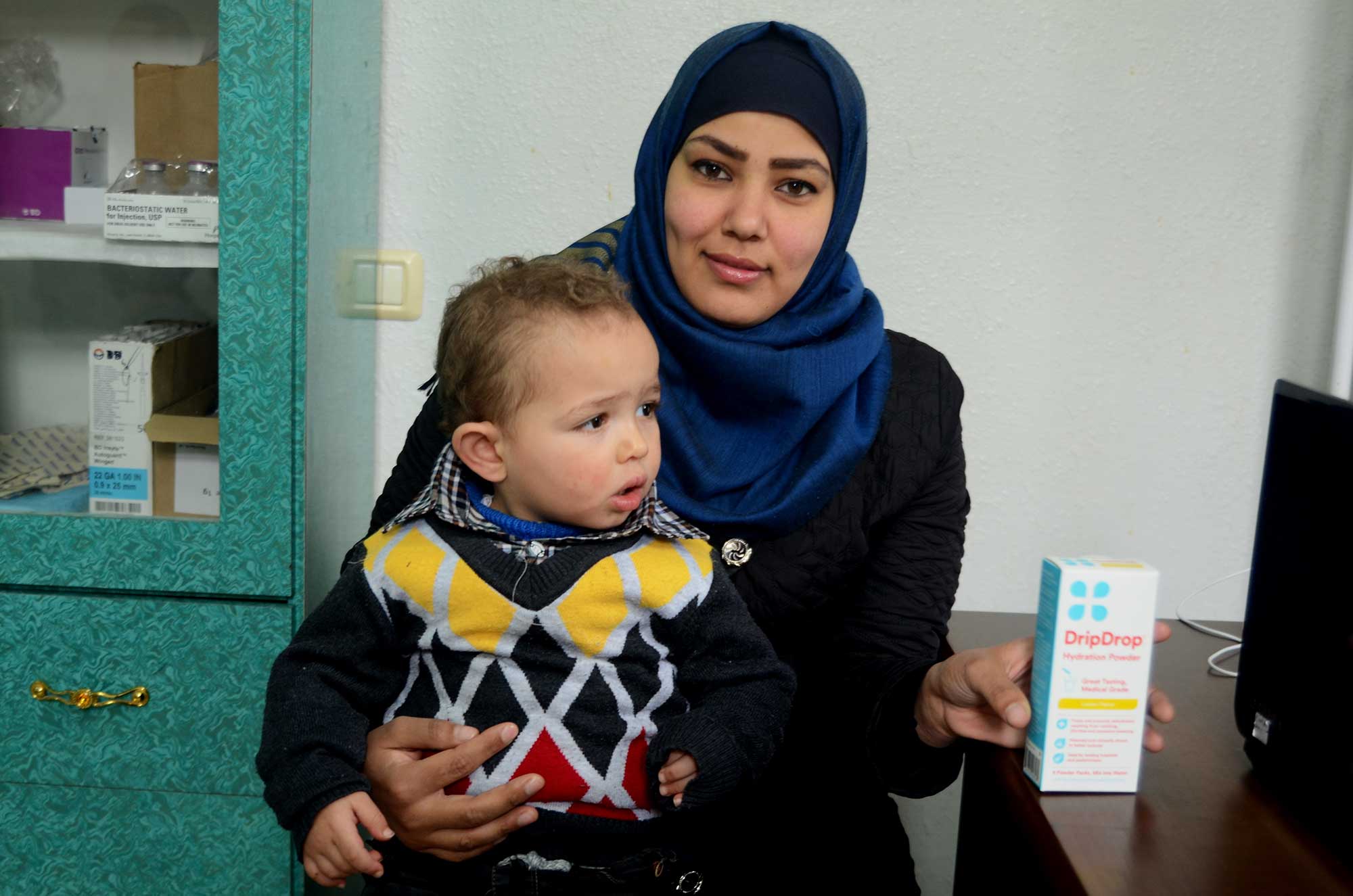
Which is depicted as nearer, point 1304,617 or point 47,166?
point 1304,617

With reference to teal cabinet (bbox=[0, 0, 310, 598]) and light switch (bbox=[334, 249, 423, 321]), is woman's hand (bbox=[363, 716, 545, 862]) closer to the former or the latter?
teal cabinet (bbox=[0, 0, 310, 598])

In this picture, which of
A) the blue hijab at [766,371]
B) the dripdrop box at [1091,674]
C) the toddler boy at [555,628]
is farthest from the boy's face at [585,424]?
the dripdrop box at [1091,674]

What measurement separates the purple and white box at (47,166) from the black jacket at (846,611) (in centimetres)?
71

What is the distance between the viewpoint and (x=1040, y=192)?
197 centimetres

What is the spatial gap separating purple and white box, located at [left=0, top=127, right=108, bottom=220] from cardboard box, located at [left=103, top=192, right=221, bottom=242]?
0.08m

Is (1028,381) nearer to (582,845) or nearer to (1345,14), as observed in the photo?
(1345,14)

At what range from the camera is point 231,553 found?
158 centimetres

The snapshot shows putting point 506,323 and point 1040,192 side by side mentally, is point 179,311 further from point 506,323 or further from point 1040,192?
point 1040,192

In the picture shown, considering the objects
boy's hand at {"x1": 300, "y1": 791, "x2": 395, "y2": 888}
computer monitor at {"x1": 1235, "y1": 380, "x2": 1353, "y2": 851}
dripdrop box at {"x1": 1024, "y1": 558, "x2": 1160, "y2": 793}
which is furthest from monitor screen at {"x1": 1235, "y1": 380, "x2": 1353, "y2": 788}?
boy's hand at {"x1": 300, "y1": 791, "x2": 395, "y2": 888}

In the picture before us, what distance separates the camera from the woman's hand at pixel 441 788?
3.47 ft

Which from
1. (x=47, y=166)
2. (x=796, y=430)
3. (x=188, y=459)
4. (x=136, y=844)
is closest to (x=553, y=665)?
(x=796, y=430)

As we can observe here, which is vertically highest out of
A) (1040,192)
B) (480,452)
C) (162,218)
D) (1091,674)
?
(1040,192)

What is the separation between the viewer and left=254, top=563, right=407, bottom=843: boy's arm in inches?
40.8

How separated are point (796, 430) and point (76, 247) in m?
1.08
